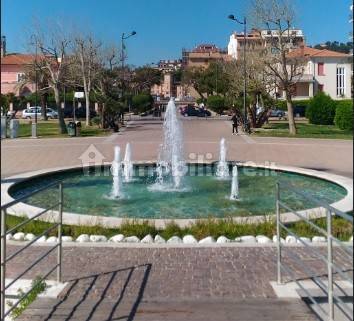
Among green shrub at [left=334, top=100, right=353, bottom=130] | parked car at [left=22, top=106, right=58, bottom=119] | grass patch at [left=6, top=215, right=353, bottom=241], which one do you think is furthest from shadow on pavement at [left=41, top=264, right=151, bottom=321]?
parked car at [left=22, top=106, right=58, bottom=119]

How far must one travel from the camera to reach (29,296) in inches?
199

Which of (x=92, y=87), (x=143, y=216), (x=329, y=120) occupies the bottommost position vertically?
(x=143, y=216)

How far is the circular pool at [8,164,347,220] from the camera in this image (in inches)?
424

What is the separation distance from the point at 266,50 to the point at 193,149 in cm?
1781

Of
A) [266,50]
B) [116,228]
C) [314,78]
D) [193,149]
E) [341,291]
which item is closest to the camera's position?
[341,291]

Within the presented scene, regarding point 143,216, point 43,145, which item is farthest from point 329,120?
point 143,216

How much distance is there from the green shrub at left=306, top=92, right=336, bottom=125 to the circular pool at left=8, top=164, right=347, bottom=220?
29217 mm

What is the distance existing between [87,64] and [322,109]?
65.8 feet

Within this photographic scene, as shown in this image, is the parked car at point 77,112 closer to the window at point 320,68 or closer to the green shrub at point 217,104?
the green shrub at point 217,104

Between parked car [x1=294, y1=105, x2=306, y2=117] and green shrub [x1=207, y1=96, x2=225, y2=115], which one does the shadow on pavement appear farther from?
green shrub [x1=207, y1=96, x2=225, y2=115]

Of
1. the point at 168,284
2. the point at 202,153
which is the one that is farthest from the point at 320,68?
the point at 168,284

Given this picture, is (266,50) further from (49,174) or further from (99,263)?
(99,263)

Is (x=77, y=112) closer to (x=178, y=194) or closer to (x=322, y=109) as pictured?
(x=322, y=109)

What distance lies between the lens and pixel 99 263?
21.0 feet
